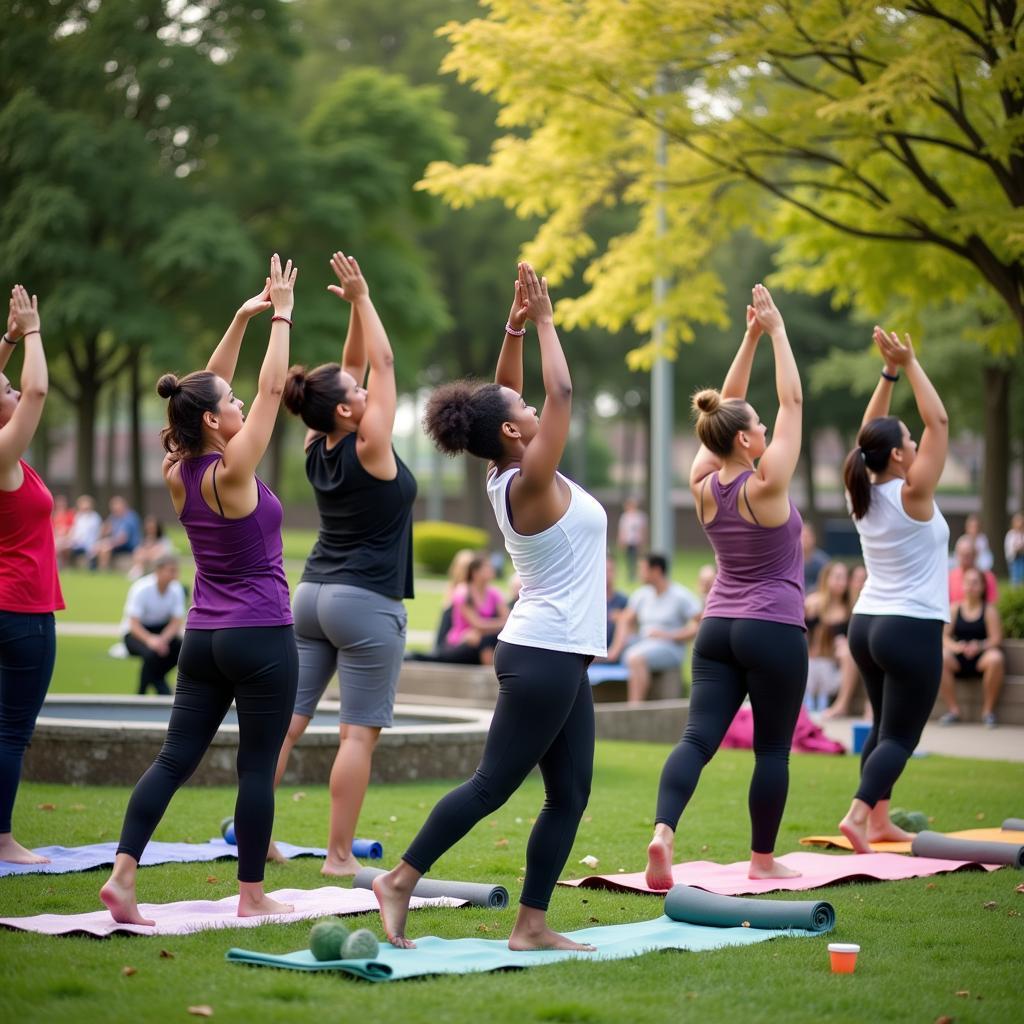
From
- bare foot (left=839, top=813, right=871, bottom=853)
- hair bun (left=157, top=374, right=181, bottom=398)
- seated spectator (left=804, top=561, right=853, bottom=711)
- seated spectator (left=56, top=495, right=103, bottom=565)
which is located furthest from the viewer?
seated spectator (left=56, top=495, right=103, bottom=565)

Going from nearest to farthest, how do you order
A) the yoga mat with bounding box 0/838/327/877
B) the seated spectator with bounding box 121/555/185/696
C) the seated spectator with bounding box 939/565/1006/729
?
the yoga mat with bounding box 0/838/327/877 < the seated spectator with bounding box 121/555/185/696 < the seated spectator with bounding box 939/565/1006/729

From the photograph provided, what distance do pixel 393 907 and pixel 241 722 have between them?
3.29 feet

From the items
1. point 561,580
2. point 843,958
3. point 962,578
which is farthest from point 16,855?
point 962,578

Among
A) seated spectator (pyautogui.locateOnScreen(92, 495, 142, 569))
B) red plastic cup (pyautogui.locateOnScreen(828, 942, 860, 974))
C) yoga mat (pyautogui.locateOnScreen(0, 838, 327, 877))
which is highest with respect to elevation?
seated spectator (pyautogui.locateOnScreen(92, 495, 142, 569))

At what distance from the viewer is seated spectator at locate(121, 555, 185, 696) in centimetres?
1406

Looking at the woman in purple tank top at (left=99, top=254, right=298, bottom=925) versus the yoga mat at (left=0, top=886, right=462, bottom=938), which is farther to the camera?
the woman in purple tank top at (left=99, top=254, right=298, bottom=925)

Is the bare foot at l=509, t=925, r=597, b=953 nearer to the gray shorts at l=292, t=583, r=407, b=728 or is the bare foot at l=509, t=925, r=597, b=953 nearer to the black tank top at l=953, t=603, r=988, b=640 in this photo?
the gray shorts at l=292, t=583, r=407, b=728

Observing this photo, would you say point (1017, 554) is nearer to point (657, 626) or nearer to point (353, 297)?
point (657, 626)

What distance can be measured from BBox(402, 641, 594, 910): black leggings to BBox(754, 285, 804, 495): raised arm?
1589 mm

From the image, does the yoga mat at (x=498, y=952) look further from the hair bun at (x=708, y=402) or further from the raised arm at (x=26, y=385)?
the raised arm at (x=26, y=385)

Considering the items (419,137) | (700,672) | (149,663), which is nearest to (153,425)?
(419,137)

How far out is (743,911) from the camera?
5.87 meters

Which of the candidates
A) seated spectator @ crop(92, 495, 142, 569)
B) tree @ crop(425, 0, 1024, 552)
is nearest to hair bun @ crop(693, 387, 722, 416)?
tree @ crop(425, 0, 1024, 552)

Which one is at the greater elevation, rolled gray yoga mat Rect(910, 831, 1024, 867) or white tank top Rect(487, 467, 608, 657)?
white tank top Rect(487, 467, 608, 657)
